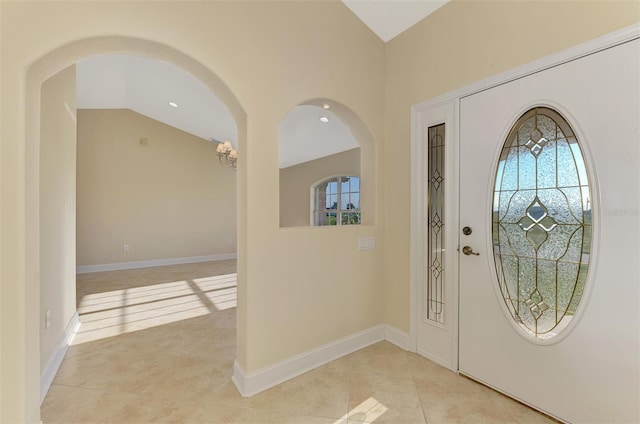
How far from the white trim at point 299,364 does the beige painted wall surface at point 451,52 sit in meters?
0.31

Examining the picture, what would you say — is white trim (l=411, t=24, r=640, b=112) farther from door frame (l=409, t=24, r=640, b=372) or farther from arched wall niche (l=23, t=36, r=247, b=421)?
arched wall niche (l=23, t=36, r=247, b=421)

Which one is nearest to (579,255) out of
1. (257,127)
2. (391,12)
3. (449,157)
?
(449,157)

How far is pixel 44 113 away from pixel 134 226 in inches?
179

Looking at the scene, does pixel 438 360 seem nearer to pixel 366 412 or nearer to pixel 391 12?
pixel 366 412

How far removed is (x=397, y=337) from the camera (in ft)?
8.40

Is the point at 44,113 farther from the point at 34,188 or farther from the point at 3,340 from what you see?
the point at 3,340

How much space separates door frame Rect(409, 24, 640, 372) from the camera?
159cm

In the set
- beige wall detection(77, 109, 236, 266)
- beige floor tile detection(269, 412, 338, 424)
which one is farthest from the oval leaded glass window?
beige wall detection(77, 109, 236, 266)

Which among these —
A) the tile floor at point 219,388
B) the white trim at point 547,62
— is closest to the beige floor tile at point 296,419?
the tile floor at point 219,388

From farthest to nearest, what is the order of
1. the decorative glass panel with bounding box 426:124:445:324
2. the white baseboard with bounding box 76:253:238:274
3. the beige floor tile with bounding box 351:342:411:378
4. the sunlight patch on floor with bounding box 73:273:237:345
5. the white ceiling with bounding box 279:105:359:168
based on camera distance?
1. the white baseboard with bounding box 76:253:238:274
2. the white ceiling with bounding box 279:105:359:168
3. the sunlight patch on floor with bounding box 73:273:237:345
4. the decorative glass panel with bounding box 426:124:445:324
5. the beige floor tile with bounding box 351:342:411:378

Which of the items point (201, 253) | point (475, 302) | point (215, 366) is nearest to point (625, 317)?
point (475, 302)

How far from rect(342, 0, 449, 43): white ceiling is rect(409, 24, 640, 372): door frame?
0.75 m

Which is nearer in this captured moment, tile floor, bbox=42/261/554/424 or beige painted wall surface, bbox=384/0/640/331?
beige painted wall surface, bbox=384/0/640/331

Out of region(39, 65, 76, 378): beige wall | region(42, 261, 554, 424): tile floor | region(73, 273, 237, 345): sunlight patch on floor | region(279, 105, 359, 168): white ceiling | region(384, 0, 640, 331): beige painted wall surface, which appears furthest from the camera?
region(279, 105, 359, 168): white ceiling
